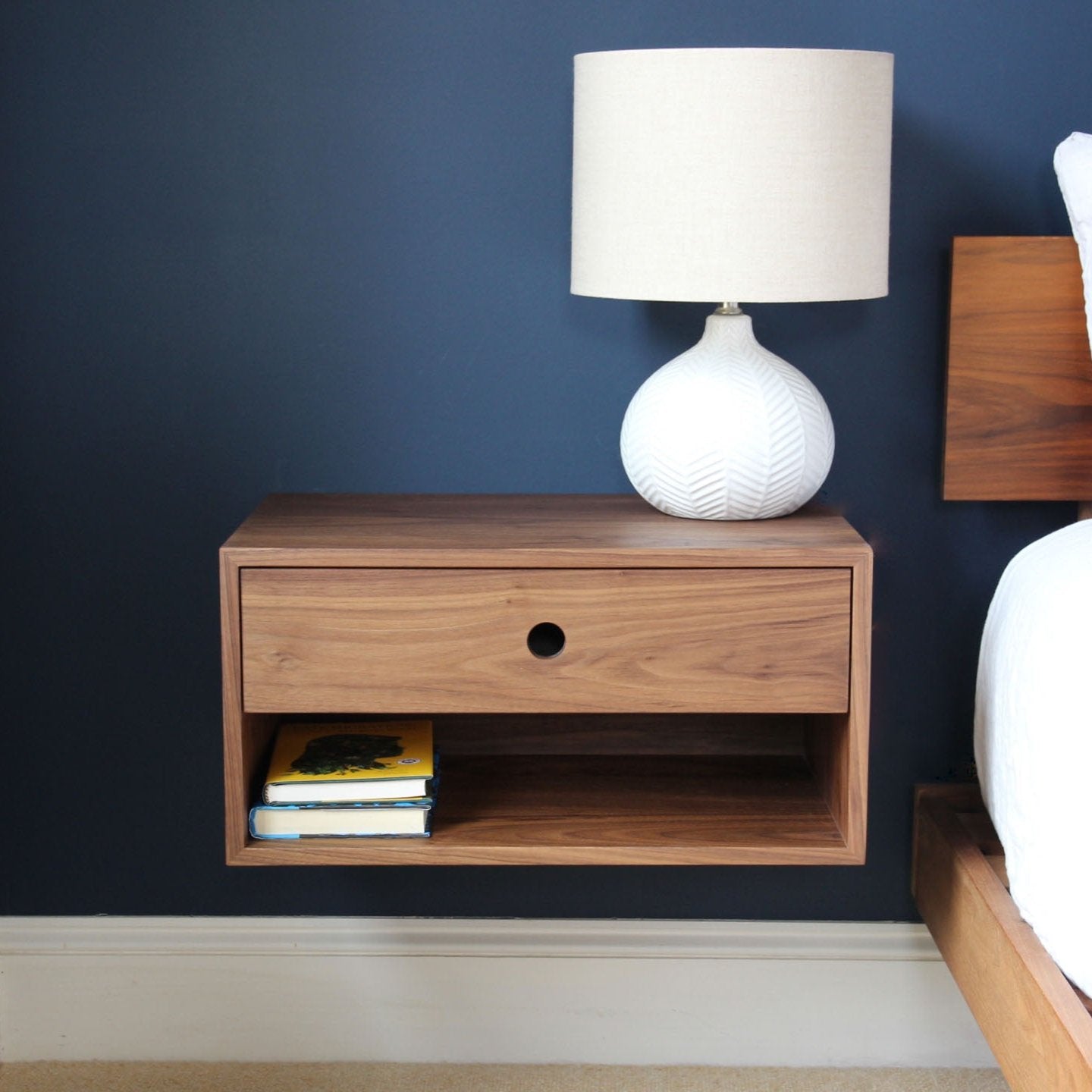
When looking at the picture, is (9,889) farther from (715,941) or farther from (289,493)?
(715,941)

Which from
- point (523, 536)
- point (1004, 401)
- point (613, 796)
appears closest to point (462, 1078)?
point (613, 796)

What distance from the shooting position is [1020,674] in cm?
136

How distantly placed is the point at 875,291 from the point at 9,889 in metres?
1.31

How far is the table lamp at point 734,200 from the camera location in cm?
135

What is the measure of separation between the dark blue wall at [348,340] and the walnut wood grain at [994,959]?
0.08 m

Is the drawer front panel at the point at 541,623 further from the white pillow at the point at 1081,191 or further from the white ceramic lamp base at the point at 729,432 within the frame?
the white pillow at the point at 1081,191

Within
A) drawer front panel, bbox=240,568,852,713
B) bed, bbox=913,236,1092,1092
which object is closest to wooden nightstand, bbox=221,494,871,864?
drawer front panel, bbox=240,568,852,713

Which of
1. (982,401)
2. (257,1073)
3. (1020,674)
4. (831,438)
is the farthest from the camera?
(257,1073)

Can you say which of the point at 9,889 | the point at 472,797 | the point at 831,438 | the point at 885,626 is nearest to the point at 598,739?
the point at 472,797

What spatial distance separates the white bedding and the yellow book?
586 mm

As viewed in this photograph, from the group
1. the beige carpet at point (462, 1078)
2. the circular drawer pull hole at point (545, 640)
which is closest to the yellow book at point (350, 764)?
the circular drawer pull hole at point (545, 640)

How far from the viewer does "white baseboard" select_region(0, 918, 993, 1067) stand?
6.00 feet

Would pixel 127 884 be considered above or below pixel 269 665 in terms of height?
below

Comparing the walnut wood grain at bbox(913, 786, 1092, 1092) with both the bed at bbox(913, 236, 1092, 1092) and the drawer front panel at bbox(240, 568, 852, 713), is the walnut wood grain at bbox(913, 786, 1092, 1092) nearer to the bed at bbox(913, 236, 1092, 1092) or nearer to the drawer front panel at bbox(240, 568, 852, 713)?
the bed at bbox(913, 236, 1092, 1092)
